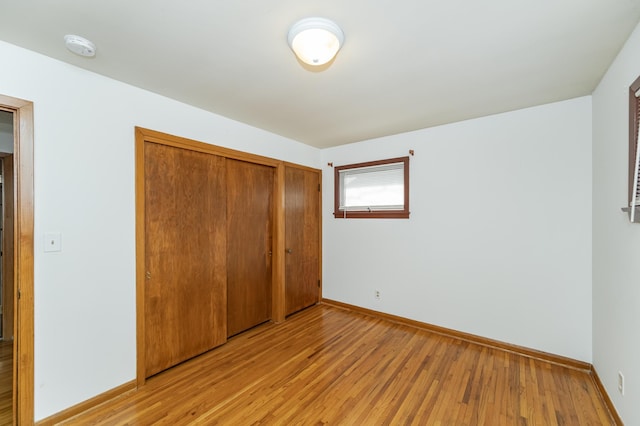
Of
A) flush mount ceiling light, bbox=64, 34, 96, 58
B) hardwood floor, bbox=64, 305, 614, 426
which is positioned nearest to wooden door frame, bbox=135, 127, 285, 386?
hardwood floor, bbox=64, 305, 614, 426

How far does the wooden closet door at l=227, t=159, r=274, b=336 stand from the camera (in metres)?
3.04

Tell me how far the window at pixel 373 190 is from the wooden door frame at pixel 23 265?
3.18 m

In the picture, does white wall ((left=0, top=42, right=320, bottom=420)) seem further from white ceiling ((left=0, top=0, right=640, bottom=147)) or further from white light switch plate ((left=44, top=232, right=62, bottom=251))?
white ceiling ((left=0, top=0, right=640, bottom=147))

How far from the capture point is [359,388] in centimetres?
215

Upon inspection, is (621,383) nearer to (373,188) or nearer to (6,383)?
(373,188)

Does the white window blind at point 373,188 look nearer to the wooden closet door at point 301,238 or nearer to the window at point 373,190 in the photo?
the window at point 373,190

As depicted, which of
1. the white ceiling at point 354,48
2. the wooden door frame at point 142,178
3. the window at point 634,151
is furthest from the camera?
the wooden door frame at point 142,178

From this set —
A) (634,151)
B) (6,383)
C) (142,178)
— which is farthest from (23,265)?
(634,151)

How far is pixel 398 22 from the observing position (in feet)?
4.78

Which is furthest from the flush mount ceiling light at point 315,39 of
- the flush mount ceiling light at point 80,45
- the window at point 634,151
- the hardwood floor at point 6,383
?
the hardwood floor at point 6,383

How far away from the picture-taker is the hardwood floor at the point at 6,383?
1811mm

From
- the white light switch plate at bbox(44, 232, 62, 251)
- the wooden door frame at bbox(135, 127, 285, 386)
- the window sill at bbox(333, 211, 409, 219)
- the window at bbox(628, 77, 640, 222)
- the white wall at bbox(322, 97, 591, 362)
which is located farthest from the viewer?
the window sill at bbox(333, 211, 409, 219)

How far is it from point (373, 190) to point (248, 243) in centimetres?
183

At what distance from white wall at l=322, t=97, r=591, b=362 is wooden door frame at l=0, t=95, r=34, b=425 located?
325 cm
